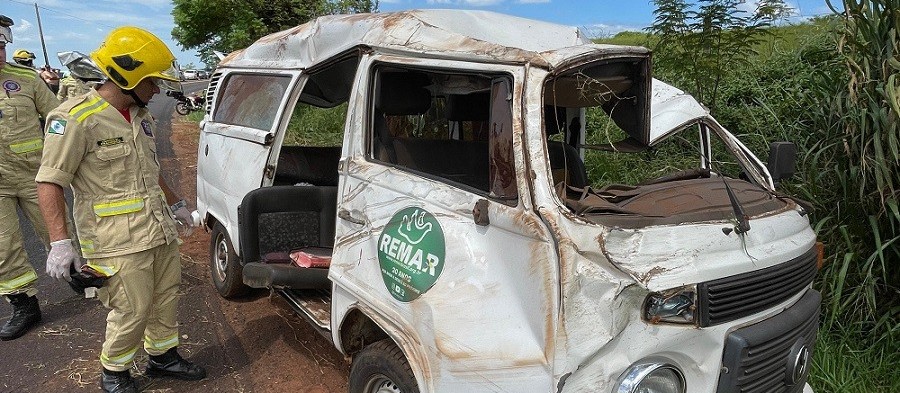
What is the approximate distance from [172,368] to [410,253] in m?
2.09

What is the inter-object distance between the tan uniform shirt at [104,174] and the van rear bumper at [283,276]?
0.51 metres

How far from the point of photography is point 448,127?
4035 millimetres

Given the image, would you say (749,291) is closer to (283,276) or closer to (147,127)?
(283,276)

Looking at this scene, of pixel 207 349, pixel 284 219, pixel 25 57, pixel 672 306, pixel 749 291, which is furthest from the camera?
pixel 25 57

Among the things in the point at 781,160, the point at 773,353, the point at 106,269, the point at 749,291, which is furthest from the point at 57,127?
the point at 781,160

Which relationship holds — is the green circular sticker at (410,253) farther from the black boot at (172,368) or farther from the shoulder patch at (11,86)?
the shoulder patch at (11,86)

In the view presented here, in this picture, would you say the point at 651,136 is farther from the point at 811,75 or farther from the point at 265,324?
Result: the point at 265,324

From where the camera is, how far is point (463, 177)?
2686 mm

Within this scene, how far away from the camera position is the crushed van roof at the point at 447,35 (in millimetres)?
2289

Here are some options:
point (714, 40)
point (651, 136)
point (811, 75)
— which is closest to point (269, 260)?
point (651, 136)

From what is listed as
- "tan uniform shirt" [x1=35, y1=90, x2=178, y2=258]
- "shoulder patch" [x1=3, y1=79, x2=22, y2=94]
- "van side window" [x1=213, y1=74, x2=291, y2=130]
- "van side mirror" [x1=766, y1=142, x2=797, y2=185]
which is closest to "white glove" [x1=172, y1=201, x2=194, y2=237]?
"tan uniform shirt" [x1=35, y1=90, x2=178, y2=258]

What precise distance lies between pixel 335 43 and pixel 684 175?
6.55ft

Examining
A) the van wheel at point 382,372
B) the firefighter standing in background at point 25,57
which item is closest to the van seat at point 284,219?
the van wheel at point 382,372

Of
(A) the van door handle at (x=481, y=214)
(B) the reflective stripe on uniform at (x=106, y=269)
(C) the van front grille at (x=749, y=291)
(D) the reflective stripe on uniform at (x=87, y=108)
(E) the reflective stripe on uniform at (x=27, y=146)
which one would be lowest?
(B) the reflective stripe on uniform at (x=106, y=269)
